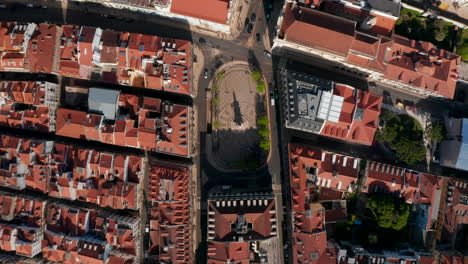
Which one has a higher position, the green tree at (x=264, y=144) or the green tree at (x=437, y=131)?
the green tree at (x=437, y=131)

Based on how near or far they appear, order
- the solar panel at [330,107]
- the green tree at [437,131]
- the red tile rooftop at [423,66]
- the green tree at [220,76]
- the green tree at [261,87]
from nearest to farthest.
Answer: the solar panel at [330,107], the red tile rooftop at [423,66], the green tree at [437,131], the green tree at [261,87], the green tree at [220,76]

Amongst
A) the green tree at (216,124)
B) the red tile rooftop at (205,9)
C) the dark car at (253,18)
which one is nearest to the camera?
the red tile rooftop at (205,9)

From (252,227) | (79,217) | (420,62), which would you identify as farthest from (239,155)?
(420,62)

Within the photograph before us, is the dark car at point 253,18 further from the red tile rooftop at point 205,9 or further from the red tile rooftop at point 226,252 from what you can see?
the red tile rooftop at point 226,252

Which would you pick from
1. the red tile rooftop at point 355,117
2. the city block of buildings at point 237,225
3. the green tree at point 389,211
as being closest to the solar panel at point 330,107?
the red tile rooftop at point 355,117

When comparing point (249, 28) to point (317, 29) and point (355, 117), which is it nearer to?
point (317, 29)

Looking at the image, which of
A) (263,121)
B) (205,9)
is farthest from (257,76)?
(205,9)

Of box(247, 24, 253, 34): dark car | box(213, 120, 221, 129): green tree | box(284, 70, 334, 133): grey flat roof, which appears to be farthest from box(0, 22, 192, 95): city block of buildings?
box(284, 70, 334, 133): grey flat roof
